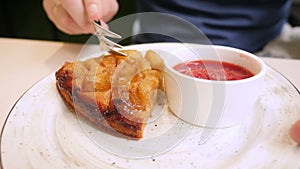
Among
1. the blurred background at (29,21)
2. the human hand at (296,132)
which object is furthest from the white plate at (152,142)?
the blurred background at (29,21)

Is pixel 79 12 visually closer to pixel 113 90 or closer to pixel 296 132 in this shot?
pixel 113 90

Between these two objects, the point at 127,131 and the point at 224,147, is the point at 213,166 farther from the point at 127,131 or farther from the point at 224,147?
the point at 127,131

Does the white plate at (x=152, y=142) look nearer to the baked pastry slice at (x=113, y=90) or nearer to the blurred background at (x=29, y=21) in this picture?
the baked pastry slice at (x=113, y=90)

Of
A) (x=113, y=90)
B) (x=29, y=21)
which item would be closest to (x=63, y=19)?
(x=113, y=90)

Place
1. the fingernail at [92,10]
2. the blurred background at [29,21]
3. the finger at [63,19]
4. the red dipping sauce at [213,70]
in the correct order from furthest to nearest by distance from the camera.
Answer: the blurred background at [29,21], the finger at [63,19], the fingernail at [92,10], the red dipping sauce at [213,70]

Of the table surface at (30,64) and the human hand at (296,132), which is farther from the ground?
the human hand at (296,132)

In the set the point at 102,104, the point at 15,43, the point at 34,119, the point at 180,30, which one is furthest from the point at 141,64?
the point at 15,43

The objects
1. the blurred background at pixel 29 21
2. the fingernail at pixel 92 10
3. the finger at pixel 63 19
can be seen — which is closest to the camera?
the fingernail at pixel 92 10
